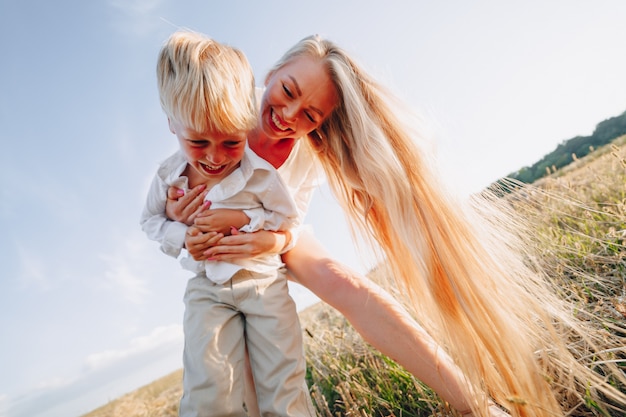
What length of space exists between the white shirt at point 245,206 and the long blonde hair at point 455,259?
1.67ft

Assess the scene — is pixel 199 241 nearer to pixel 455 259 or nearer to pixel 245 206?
pixel 245 206

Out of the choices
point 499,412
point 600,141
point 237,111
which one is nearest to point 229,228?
point 237,111

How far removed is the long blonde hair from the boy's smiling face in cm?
73

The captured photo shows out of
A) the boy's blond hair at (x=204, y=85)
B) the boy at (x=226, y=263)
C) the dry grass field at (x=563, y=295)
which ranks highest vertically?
the boy's blond hair at (x=204, y=85)

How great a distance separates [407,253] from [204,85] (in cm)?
150

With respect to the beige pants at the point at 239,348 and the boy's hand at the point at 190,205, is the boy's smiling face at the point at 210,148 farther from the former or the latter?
the beige pants at the point at 239,348

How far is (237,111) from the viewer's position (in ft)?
7.33

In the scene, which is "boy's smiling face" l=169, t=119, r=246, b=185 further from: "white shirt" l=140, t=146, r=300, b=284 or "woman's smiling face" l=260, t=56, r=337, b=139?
"woman's smiling face" l=260, t=56, r=337, b=139

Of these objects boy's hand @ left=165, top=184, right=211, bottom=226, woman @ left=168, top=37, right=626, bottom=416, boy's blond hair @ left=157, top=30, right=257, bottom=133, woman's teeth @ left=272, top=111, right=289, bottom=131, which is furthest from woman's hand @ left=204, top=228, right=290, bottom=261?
woman's teeth @ left=272, top=111, right=289, bottom=131

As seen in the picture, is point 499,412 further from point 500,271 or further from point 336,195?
point 336,195

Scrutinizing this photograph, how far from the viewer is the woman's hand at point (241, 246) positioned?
2.27 metres

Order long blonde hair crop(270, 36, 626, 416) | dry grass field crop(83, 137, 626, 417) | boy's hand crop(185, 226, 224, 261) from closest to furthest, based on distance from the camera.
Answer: long blonde hair crop(270, 36, 626, 416) → dry grass field crop(83, 137, 626, 417) → boy's hand crop(185, 226, 224, 261)

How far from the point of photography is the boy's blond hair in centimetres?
216

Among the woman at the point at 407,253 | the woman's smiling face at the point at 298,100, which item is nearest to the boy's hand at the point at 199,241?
the woman at the point at 407,253
